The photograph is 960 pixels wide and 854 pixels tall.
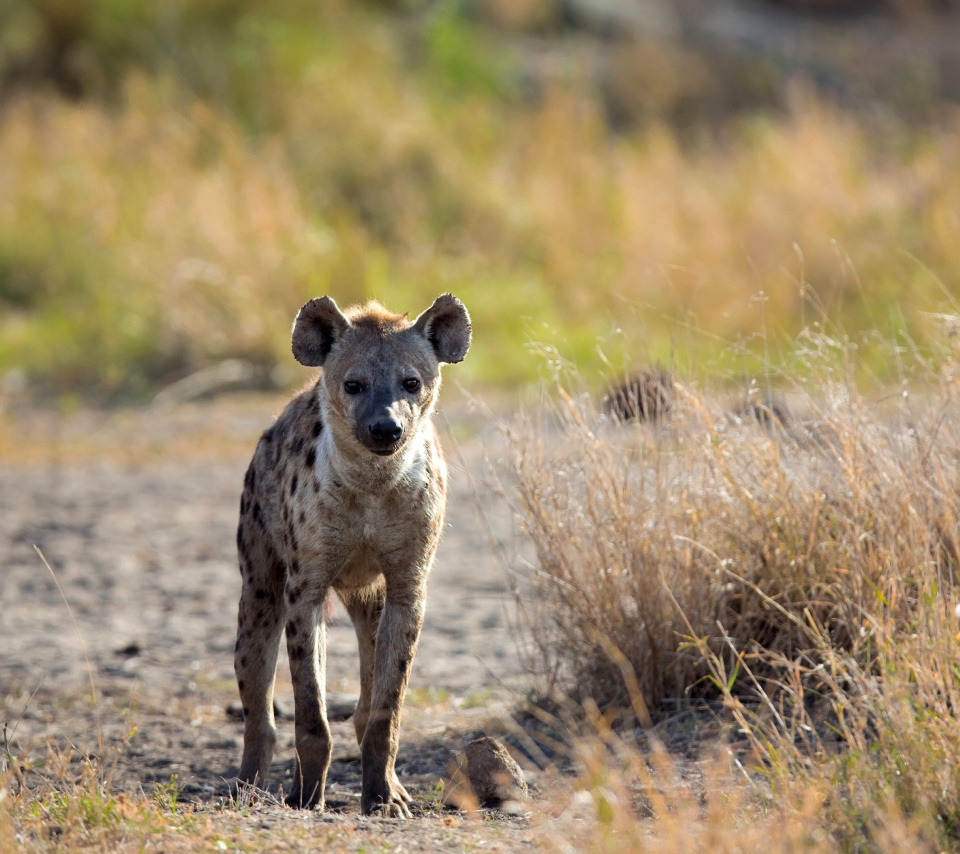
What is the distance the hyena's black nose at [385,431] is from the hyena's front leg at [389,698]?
529 mm

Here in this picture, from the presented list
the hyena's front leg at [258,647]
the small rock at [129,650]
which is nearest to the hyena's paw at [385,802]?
the hyena's front leg at [258,647]

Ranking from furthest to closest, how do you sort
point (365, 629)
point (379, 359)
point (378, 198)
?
point (378, 198) < point (365, 629) < point (379, 359)

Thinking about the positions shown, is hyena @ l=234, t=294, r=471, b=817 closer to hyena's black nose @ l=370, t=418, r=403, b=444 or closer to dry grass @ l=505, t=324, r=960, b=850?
hyena's black nose @ l=370, t=418, r=403, b=444

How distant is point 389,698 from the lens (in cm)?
429

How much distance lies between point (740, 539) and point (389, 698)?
1.41 m

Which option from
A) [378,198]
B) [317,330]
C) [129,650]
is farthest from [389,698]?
[378,198]

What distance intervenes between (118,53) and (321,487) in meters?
13.5

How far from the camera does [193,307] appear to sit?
12141 mm

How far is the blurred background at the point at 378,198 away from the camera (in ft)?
40.0

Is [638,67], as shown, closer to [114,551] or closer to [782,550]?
[114,551]

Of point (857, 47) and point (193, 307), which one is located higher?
point (857, 47)

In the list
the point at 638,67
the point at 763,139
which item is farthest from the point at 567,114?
the point at 638,67

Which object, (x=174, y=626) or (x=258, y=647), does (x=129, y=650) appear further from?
(x=258, y=647)

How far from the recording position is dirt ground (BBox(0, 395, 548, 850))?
16.0 ft
